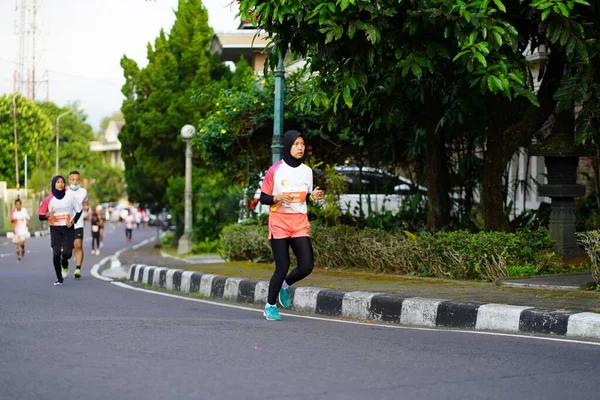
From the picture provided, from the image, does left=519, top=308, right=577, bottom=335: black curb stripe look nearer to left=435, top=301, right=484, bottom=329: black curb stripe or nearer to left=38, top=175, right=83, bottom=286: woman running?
left=435, top=301, right=484, bottom=329: black curb stripe

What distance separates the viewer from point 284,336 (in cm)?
854

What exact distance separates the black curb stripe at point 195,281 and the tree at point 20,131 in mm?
56853

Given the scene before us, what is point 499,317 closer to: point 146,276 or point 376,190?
point 146,276

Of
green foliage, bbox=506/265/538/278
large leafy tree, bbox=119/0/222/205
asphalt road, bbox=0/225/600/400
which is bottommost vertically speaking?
asphalt road, bbox=0/225/600/400

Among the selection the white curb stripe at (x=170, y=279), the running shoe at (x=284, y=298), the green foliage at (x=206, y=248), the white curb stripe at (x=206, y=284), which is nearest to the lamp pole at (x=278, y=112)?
the white curb stripe at (x=170, y=279)

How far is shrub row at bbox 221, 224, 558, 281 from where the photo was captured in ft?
41.7

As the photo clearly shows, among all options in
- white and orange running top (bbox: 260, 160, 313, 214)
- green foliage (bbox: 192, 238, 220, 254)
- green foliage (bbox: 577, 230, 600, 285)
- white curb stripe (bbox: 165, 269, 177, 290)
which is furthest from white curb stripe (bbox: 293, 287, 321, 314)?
green foliage (bbox: 192, 238, 220, 254)

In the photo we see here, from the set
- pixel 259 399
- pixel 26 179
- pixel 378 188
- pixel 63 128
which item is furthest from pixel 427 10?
pixel 63 128

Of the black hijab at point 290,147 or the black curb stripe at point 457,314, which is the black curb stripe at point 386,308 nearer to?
the black curb stripe at point 457,314

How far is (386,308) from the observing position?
34.7 feet

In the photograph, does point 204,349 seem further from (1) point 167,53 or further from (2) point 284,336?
(1) point 167,53

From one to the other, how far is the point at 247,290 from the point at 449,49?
3612mm

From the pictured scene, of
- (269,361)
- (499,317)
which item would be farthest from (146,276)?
(269,361)

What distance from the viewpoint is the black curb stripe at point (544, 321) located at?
900 centimetres
